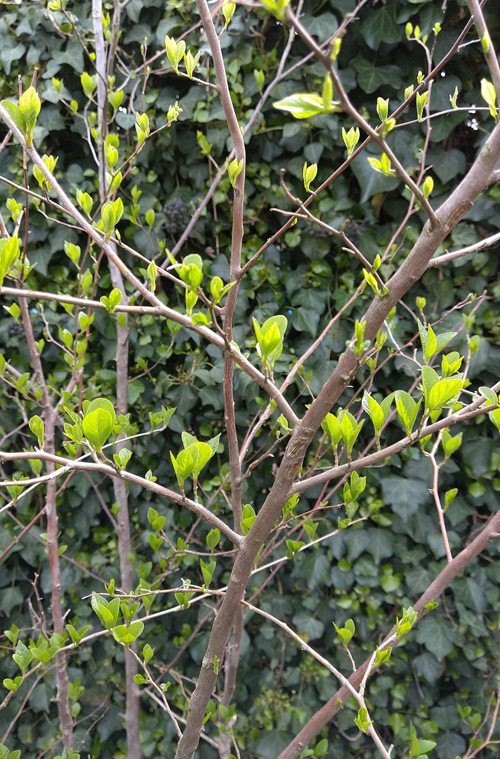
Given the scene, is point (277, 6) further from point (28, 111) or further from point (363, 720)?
point (363, 720)

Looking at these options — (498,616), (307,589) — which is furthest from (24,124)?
(498,616)

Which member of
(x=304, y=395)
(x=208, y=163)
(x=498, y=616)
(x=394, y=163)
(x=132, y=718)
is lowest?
(x=132, y=718)

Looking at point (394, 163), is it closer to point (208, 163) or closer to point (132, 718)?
point (208, 163)

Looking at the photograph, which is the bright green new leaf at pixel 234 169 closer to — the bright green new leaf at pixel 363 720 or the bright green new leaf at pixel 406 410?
the bright green new leaf at pixel 406 410

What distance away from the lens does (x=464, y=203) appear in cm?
55

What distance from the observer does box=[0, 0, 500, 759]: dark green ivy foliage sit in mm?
1479

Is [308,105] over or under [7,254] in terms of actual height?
over

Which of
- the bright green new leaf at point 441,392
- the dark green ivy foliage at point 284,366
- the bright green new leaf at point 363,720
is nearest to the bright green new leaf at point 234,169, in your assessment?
the bright green new leaf at point 441,392

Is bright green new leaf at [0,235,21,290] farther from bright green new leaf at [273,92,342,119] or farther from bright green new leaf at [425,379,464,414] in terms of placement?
→ bright green new leaf at [425,379,464,414]

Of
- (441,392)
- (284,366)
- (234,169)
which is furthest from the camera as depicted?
(284,366)

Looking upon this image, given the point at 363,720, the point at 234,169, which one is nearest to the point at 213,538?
the point at 363,720

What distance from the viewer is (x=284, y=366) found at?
59.0 inches

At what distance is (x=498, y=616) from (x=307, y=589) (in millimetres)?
556

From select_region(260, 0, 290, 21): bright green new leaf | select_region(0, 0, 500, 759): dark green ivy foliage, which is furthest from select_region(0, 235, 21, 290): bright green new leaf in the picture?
select_region(0, 0, 500, 759): dark green ivy foliage
